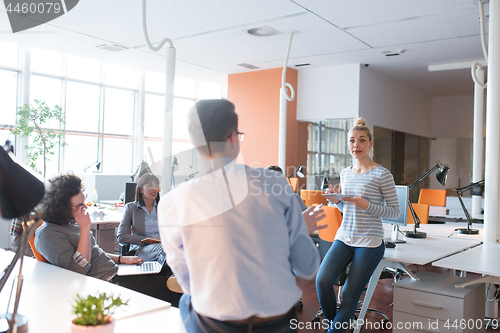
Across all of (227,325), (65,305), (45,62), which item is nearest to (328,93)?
(45,62)

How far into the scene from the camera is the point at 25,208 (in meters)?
1.14

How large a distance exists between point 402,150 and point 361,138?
727 cm

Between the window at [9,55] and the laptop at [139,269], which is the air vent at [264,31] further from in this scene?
the window at [9,55]

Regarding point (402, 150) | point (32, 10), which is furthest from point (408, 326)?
point (402, 150)

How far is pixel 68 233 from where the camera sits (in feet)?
→ 7.48

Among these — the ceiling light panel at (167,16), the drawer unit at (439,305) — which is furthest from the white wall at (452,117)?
the drawer unit at (439,305)

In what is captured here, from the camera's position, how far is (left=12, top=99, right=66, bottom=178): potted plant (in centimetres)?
746

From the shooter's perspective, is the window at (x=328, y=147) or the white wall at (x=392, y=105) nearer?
the white wall at (x=392, y=105)

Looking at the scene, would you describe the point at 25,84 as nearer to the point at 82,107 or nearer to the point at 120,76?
the point at 82,107

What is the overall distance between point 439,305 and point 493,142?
1575 millimetres

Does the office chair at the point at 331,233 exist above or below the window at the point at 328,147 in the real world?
below

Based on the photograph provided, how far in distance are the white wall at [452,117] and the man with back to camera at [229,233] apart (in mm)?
10376

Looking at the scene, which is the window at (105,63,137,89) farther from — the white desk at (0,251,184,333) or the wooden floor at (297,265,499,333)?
the white desk at (0,251,184,333)

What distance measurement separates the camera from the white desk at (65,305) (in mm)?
1426
